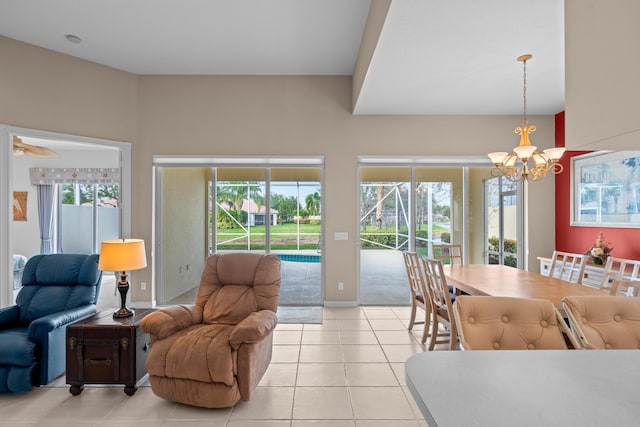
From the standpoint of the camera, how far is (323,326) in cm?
410

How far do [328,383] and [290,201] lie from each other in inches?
117

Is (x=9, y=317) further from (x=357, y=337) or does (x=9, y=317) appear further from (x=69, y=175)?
(x=69, y=175)

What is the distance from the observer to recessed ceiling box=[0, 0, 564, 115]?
259cm

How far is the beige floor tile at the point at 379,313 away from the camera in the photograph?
4449mm

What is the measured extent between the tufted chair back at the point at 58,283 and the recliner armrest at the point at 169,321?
100 centimetres

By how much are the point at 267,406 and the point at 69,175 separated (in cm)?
727

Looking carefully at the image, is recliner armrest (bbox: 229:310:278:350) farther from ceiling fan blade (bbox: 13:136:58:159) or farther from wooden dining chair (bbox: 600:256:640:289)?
ceiling fan blade (bbox: 13:136:58:159)

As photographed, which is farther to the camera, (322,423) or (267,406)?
(267,406)

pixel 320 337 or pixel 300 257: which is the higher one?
pixel 300 257

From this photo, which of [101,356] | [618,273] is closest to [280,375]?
[101,356]

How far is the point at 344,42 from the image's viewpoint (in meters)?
3.95

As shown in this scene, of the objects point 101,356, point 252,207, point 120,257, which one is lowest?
point 101,356

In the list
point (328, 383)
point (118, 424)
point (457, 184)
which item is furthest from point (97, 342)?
point (457, 184)

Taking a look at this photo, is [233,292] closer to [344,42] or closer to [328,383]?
[328,383]
